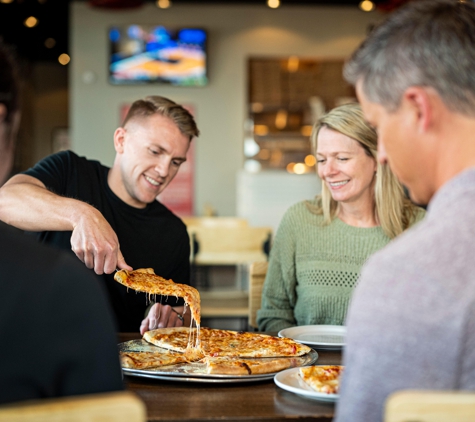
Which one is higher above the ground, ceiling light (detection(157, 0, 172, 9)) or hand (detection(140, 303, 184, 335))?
ceiling light (detection(157, 0, 172, 9))

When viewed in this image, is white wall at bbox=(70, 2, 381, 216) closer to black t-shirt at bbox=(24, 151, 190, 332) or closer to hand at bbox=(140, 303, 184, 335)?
black t-shirt at bbox=(24, 151, 190, 332)

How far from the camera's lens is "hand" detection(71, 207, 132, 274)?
194cm

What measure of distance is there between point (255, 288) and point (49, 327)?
6.24 feet

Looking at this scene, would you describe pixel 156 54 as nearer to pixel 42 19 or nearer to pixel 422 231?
pixel 42 19

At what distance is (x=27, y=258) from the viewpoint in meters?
0.91

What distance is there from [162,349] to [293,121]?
24.9 feet

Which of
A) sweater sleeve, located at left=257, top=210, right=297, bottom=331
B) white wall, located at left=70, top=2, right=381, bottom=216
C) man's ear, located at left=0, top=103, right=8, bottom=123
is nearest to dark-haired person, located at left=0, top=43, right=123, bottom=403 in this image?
man's ear, located at left=0, top=103, right=8, bottom=123

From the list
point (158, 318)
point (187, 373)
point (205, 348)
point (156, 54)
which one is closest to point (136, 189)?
point (158, 318)

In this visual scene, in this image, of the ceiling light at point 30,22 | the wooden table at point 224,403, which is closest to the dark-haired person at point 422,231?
the wooden table at point 224,403

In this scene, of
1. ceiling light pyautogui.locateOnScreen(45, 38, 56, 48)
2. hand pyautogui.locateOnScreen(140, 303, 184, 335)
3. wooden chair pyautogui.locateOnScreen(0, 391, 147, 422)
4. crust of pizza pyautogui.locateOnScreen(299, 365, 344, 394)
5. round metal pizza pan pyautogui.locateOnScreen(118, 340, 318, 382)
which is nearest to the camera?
wooden chair pyautogui.locateOnScreen(0, 391, 147, 422)

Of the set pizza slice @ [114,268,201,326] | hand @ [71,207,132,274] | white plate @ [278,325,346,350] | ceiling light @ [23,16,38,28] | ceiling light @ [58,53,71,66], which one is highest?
ceiling light @ [58,53,71,66]

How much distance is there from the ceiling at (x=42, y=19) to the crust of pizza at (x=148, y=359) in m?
6.05

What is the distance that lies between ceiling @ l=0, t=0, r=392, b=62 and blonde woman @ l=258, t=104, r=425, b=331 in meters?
4.81

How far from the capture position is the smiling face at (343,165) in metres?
2.59
